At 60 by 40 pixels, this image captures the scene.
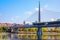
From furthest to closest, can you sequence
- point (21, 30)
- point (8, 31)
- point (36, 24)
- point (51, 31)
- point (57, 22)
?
point (21, 30) → point (8, 31) → point (51, 31) → point (36, 24) → point (57, 22)

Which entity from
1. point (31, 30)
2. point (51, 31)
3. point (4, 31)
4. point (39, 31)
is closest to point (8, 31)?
point (4, 31)

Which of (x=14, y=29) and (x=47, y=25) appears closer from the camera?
(x=47, y=25)

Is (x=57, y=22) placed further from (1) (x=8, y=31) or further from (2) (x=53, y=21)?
(1) (x=8, y=31)

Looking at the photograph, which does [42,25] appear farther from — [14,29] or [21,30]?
[21,30]

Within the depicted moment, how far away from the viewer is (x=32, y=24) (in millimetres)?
33812

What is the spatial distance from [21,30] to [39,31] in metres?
14.8

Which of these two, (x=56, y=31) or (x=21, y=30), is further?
(x=21, y=30)

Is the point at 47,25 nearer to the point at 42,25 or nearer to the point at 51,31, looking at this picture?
the point at 42,25

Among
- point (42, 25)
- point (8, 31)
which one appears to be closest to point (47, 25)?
point (42, 25)

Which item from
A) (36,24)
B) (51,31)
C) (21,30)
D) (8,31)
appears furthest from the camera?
(21,30)

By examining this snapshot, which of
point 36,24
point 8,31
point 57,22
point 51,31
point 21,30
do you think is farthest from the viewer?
point 21,30

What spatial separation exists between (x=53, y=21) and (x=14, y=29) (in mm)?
11802

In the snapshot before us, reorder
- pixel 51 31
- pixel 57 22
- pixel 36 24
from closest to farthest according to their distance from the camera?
1. pixel 57 22
2. pixel 36 24
3. pixel 51 31

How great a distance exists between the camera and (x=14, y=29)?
3947cm
